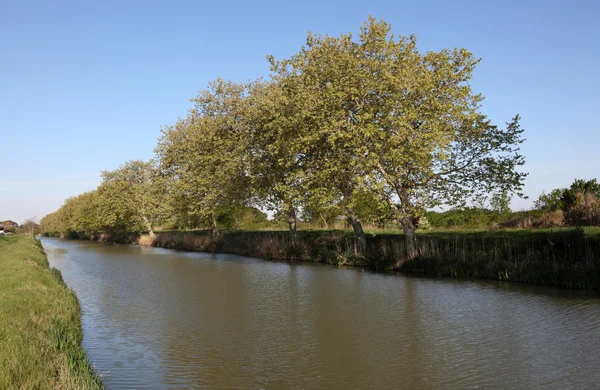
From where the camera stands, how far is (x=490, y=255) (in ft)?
73.9

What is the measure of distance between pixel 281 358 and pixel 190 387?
8.02 ft

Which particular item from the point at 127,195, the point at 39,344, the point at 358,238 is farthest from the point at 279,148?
the point at 127,195

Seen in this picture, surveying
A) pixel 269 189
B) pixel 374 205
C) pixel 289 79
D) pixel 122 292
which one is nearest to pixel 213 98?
pixel 269 189

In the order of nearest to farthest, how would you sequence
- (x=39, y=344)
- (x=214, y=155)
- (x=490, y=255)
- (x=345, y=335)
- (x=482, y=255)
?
(x=39, y=344)
(x=345, y=335)
(x=490, y=255)
(x=482, y=255)
(x=214, y=155)

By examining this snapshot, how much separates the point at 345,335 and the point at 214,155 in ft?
95.4

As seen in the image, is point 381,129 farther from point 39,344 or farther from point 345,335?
point 39,344

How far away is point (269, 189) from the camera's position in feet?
115

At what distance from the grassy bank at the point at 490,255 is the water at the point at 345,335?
1.19 meters

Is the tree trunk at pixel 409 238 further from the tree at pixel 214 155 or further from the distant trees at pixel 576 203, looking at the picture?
the tree at pixel 214 155

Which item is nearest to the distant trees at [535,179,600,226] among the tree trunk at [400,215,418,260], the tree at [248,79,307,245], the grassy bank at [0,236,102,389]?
the tree trunk at [400,215,418,260]

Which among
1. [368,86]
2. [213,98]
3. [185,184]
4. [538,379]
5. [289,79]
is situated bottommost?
[538,379]

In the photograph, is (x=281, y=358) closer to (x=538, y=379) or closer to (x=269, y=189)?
(x=538, y=379)

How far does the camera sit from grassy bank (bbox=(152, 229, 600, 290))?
19.3 meters

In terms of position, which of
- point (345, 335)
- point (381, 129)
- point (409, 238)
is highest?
point (381, 129)
